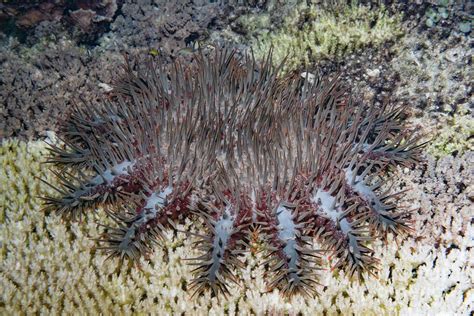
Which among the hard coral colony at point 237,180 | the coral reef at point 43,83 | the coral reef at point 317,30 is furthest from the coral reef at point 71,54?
the hard coral colony at point 237,180

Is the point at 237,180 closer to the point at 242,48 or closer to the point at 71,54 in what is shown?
the point at 242,48

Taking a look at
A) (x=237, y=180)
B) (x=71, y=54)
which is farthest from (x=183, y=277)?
(x=71, y=54)

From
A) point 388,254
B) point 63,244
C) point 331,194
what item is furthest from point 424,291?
point 63,244

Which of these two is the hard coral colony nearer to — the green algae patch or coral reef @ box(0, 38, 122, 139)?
coral reef @ box(0, 38, 122, 139)

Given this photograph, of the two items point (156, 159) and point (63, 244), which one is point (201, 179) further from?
point (63, 244)

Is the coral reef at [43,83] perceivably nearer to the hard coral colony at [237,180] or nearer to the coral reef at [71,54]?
the coral reef at [71,54]

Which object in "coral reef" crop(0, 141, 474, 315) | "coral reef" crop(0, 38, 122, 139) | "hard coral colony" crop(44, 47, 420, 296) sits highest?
"hard coral colony" crop(44, 47, 420, 296)

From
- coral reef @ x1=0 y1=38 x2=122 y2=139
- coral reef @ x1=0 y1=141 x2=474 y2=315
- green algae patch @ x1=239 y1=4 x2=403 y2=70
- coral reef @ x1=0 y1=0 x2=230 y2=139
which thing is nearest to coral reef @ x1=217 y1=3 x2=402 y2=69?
green algae patch @ x1=239 y1=4 x2=403 y2=70
